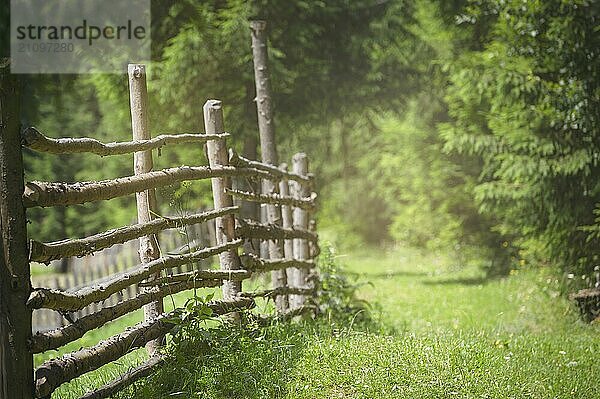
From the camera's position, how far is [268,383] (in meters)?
5.19

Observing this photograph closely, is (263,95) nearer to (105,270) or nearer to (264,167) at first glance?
(264,167)

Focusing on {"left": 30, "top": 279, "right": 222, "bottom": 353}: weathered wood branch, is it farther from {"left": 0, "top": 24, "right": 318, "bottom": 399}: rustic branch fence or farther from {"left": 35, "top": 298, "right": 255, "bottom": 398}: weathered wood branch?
{"left": 35, "top": 298, "right": 255, "bottom": 398}: weathered wood branch

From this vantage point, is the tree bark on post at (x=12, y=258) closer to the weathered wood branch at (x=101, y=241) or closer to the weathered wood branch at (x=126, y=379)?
the weathered wood branch at (x=101, y=241)

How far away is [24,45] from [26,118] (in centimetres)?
342

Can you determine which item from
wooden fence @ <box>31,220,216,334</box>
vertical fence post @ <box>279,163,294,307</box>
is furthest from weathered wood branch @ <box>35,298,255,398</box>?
wooden fence @ <box>31,220,216,334</box>

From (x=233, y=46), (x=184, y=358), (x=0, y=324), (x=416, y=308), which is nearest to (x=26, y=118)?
(x=233, y=46)

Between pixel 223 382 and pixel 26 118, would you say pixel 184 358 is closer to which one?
pixel 223 382

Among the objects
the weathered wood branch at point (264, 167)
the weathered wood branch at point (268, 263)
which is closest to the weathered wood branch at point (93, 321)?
the weathered wood branch at point (268, 263)

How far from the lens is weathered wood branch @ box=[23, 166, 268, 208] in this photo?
13.4ft

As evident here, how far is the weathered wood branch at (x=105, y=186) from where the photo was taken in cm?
409

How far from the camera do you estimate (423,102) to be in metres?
18.8

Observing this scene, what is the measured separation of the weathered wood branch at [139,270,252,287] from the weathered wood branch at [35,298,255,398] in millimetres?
237

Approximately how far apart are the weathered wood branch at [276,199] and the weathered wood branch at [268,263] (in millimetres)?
562

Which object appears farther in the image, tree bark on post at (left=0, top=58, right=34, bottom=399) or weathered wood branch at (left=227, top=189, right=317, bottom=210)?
weathered wood branch at (left=227, top=189, right=317, bottom=210)
